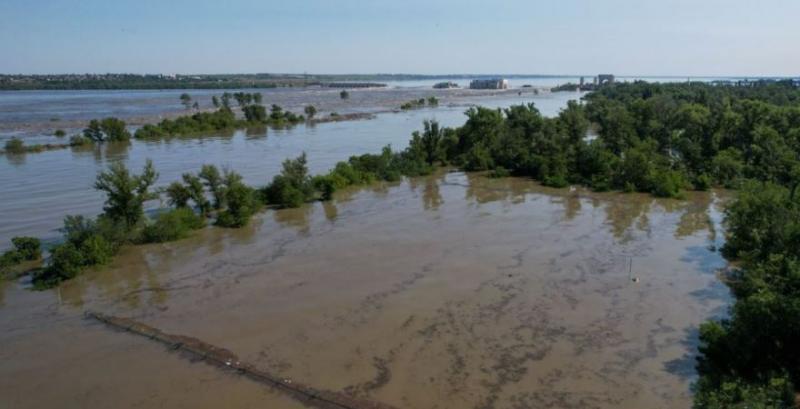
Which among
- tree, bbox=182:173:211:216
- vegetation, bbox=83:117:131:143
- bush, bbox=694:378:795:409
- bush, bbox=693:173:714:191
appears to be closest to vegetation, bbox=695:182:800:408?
bush, bbox=694:378:795:409

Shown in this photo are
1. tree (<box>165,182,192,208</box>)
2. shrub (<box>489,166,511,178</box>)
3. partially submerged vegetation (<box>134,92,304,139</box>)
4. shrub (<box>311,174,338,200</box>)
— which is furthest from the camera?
partially submerged vegetation (<box>134,92,304,139</box>)

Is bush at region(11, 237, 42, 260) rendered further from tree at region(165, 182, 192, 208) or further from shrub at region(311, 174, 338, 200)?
shrub at region(311, 174, 338, 200)

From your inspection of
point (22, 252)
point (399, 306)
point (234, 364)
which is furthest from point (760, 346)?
point (22, 252)

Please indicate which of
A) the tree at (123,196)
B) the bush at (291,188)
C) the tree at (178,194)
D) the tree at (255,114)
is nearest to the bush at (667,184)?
the bush at (291,188)

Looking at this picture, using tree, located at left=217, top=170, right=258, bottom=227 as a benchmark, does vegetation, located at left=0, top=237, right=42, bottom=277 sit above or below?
→ below

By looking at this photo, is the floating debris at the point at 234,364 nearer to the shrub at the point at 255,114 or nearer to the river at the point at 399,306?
the river at the point at 399,306

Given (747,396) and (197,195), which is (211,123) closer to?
(197,195)

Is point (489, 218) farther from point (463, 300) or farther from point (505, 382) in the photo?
point (505, 382)
